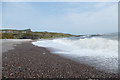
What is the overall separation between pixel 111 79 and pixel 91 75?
2.33 feet

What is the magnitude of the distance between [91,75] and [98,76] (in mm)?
249

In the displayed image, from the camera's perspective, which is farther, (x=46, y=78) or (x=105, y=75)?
(x=105, y=75)

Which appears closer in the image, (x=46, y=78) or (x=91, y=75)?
(x=46, y=78)

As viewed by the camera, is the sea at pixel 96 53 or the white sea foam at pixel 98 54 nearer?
the sea at pixel 96 53

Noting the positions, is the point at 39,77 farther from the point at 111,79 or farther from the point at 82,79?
the point at 111,79

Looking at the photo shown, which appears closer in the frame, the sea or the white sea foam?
the sea

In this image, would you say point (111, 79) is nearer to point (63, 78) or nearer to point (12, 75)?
point (63, 78)

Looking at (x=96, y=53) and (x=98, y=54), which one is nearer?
(x=98, y=54)

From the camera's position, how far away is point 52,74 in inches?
221

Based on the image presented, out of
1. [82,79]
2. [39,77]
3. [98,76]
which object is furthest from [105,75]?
[39,77]

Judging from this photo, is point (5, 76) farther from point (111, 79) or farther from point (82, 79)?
point (111, 79)

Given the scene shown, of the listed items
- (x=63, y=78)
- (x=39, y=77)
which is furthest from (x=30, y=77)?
(x=63, y=78)

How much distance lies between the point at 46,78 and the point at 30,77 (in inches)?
21.9

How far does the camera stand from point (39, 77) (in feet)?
17.2
